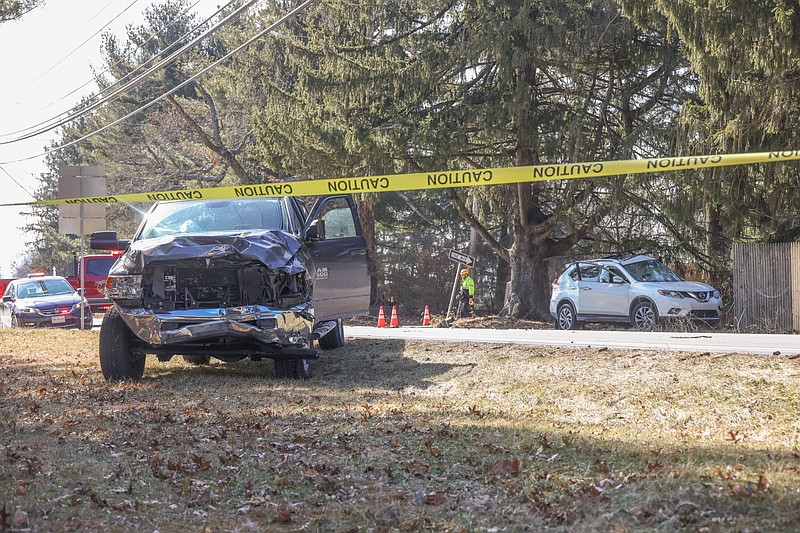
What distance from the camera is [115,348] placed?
424 inches

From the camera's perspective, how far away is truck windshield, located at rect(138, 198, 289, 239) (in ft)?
38.0

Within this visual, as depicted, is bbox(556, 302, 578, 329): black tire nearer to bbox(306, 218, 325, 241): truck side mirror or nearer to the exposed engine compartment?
bbox(306, 218, 325, 241): truck side mirror

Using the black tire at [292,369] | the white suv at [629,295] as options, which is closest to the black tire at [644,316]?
the white suv at [629,295]

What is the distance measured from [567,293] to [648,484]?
17.0 m

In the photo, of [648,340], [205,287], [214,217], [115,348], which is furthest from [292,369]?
[648,340]

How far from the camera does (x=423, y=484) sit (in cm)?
591

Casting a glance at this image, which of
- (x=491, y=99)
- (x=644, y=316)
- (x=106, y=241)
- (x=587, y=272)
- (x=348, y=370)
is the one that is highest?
(x=491, y=99)

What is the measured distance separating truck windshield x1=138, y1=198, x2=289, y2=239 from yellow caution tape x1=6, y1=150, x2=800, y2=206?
0.23 metres

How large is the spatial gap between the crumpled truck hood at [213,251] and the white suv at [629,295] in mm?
11217

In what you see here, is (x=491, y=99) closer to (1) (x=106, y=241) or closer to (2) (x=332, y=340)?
(2) (x=332, y=340)

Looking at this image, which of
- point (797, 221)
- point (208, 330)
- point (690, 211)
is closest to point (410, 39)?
point (690, 211)

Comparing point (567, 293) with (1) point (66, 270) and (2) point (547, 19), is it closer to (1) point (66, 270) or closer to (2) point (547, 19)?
(2) point (547, 19)

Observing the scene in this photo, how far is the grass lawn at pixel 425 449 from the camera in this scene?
16.9ft

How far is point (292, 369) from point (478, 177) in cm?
317
